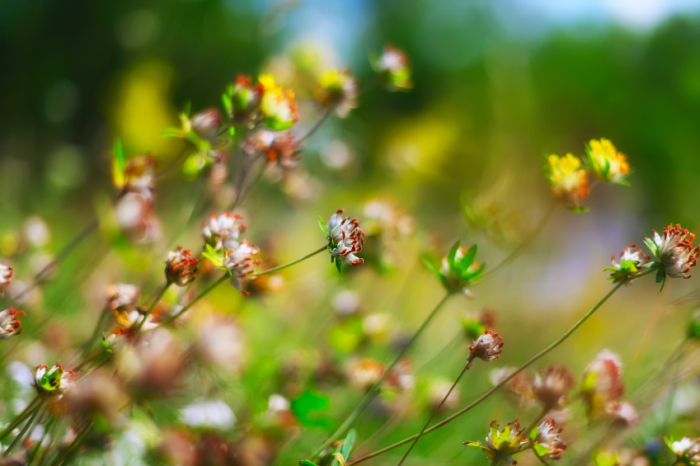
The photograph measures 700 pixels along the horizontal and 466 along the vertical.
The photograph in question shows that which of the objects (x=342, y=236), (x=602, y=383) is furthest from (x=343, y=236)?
(x=602, y=383)

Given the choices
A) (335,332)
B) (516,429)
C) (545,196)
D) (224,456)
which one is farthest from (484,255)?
(545,196)

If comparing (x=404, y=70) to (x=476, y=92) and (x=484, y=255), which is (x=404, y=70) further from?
(x=476, y=92)

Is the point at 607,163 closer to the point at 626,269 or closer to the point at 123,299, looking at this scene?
the point at 626,269

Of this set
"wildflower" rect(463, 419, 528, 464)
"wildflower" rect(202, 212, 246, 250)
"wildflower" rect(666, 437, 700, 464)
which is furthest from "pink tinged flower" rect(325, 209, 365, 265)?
"wildflower" rect(666, 437, 700, 464)

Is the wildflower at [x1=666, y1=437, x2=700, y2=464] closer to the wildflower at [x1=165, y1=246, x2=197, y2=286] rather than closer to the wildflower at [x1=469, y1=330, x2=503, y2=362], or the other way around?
the wildflower at [x1=469, y1=330, x2=503, y2=362]

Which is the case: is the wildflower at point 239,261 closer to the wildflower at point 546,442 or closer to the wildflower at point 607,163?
the wildflower at point 546,442

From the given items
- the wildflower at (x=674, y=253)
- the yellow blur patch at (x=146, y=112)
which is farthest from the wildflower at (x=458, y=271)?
the yellow blur patch at (x=146, y=112)
